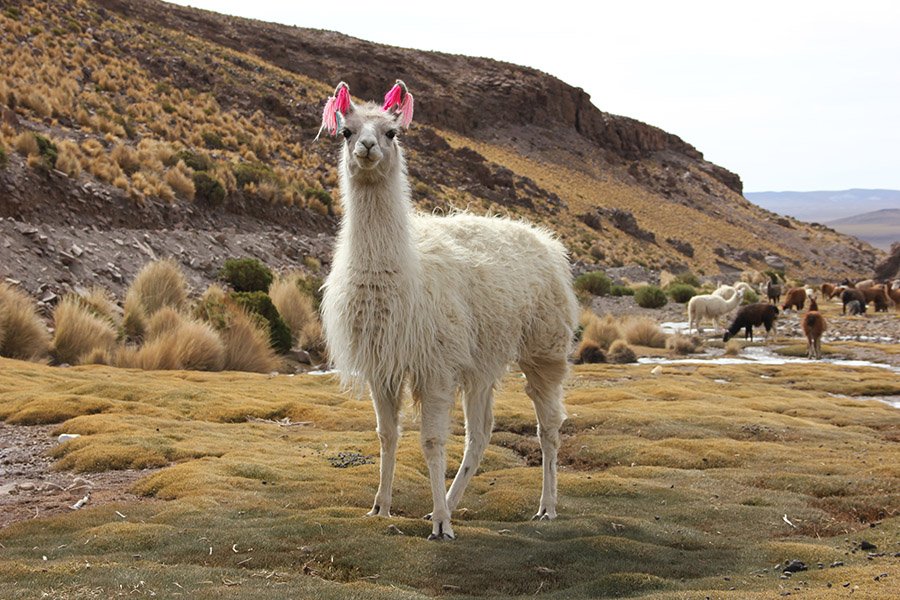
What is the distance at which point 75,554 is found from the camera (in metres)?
5.38

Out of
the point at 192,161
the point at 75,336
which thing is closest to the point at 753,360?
the point at 75,336

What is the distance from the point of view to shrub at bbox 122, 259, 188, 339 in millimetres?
15648

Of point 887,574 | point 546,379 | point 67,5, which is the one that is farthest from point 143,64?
point 887,574

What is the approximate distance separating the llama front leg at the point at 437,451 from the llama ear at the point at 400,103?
82.4 inches

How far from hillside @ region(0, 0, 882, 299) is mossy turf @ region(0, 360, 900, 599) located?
318 centimetres

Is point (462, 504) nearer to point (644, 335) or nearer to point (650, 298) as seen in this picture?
point (644, 335)

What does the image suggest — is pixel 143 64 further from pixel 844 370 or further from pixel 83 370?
pixel 844 370

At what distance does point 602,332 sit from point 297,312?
8435mm

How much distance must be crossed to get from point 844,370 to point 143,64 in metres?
37.8

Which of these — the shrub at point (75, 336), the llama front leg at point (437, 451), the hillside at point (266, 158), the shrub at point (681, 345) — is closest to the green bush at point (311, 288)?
the hillside at point (266, 158)

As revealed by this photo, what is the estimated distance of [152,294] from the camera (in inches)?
660

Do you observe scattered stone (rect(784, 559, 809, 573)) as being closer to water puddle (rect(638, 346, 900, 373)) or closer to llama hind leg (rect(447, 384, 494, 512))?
llama hind leg (rect(447, 384, 494, 512))

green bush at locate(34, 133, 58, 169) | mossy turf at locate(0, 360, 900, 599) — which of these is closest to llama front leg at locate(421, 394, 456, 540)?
mossy turf at locate(0, 360, 900, 599)

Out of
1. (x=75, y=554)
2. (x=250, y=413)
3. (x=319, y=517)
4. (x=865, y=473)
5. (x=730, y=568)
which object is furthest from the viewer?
(x=250, y=413)
